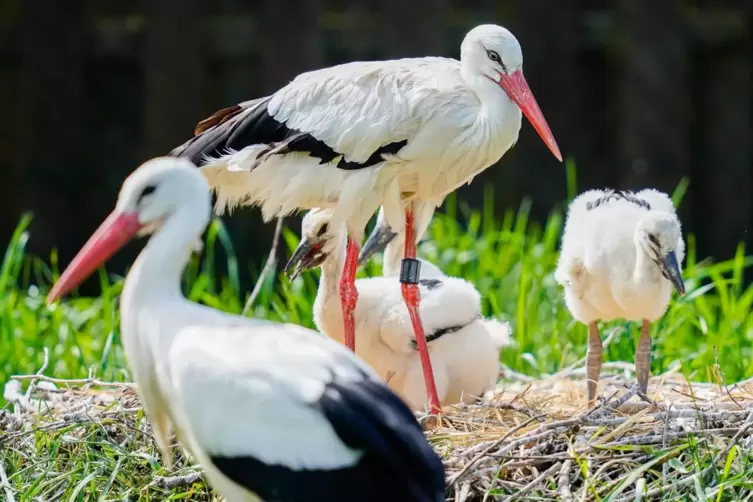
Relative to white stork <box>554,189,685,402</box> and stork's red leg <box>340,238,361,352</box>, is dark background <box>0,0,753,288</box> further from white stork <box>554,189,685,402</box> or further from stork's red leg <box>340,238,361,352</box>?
stork's red leg <box>340,238,361,352</box>

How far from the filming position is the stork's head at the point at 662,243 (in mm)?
4707

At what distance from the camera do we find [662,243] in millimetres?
4703

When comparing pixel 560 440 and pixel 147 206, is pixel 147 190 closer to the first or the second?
pixel 147 206

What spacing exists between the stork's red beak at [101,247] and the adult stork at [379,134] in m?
1.28

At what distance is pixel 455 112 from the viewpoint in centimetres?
464

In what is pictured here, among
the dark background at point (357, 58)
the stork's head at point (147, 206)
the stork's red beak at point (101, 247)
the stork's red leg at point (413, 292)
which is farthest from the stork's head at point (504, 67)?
the dark background at point (357, 58)

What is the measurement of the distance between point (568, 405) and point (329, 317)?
3.35ft

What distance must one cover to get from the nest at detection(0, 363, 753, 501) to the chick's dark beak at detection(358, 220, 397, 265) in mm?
1195

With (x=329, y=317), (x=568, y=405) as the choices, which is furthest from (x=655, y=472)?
(x=329, y=317)

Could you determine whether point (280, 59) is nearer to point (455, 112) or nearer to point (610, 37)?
point (610, 37)

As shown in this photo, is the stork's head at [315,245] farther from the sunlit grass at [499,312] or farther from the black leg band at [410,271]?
the sunlit grass at [499,312]

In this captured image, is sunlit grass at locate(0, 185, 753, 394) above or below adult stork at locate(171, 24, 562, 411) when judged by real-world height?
below

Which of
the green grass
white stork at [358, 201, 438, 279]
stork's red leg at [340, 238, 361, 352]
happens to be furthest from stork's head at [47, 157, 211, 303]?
white stork at [358, 201, 438, 279]

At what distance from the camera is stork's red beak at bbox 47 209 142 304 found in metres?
3.45
